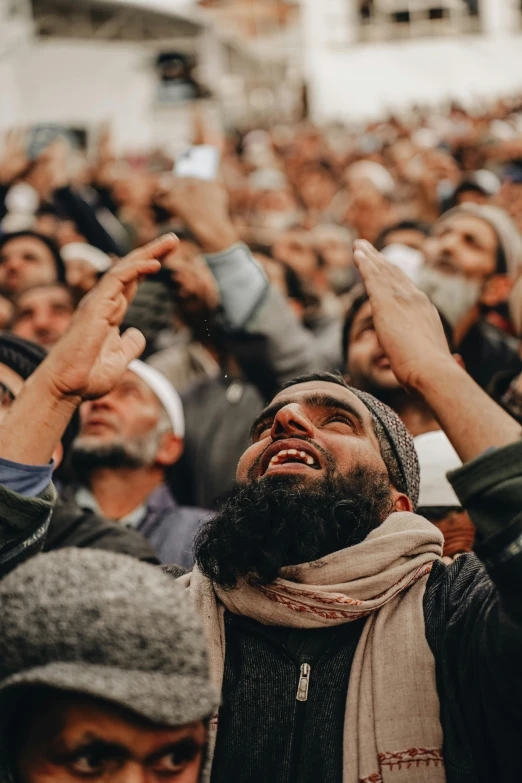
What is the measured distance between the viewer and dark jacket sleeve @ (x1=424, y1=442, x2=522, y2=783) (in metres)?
1.66

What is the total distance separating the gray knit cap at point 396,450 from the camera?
2.42 m

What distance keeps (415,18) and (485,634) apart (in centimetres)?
3147

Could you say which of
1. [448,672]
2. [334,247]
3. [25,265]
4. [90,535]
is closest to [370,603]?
[448,672]

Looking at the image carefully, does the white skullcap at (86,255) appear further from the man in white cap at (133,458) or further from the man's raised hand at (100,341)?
the man's raised hand at (100,341)

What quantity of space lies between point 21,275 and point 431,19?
92.9ft

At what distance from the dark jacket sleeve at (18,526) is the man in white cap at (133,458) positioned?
1.37 meters

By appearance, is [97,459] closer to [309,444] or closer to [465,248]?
[309,444]

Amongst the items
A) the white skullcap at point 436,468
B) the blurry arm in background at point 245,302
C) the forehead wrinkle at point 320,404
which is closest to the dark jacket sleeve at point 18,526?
the forehead wrinkle at point 320,404

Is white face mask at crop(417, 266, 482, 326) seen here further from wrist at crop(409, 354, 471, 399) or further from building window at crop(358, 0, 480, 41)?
building window at crop(358, 0, 480, 41)

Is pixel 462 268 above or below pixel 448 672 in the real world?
above

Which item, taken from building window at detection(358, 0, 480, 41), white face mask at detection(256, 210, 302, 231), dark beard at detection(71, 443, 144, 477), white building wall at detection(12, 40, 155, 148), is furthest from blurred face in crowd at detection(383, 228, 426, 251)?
building window at detection(358, 0, 480, 41)

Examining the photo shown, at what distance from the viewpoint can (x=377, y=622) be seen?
2037 mm

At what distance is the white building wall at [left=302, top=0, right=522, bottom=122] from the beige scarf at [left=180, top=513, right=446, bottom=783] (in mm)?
28359

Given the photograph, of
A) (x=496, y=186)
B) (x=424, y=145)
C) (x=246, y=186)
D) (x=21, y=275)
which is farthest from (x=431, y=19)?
(x=21, y=275)
